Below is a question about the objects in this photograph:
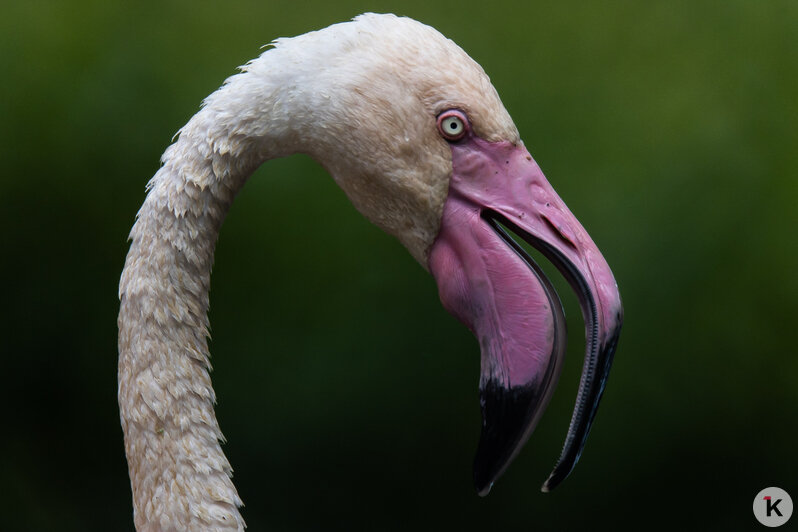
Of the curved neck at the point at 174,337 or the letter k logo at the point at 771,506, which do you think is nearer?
the curved neck at the point at 174,337

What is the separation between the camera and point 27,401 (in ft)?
6.06

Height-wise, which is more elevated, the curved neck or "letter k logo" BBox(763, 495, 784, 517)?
the curved neck

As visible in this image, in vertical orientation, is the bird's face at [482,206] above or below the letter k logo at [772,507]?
above

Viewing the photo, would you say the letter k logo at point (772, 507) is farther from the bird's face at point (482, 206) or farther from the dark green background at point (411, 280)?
the bird's face at point (482, 206)

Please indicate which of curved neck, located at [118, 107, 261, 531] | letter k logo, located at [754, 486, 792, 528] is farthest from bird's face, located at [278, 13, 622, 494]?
letter k logo, located at [754, 486, 792, 528]

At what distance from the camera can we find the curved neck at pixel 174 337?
111 cm

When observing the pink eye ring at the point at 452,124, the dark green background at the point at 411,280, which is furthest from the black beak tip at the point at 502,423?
the dark green background at the point at 411,280

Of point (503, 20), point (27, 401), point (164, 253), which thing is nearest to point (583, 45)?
point (503, 20)

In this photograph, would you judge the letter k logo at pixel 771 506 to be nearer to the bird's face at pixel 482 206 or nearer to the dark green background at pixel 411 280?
the dark green background at pixel 411 280

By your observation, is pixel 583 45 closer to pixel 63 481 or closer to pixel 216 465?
pixel 216 465

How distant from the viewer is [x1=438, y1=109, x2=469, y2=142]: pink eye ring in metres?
1.02

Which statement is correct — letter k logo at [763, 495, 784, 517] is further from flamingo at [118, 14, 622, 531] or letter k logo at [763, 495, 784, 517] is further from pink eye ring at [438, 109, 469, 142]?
pink eye ring at [438, 109, 469, 142]

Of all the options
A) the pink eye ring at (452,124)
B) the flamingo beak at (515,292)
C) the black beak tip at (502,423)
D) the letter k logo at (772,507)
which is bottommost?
the letter k logo at (772,507)

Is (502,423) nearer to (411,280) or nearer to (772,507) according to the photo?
(411,280)
